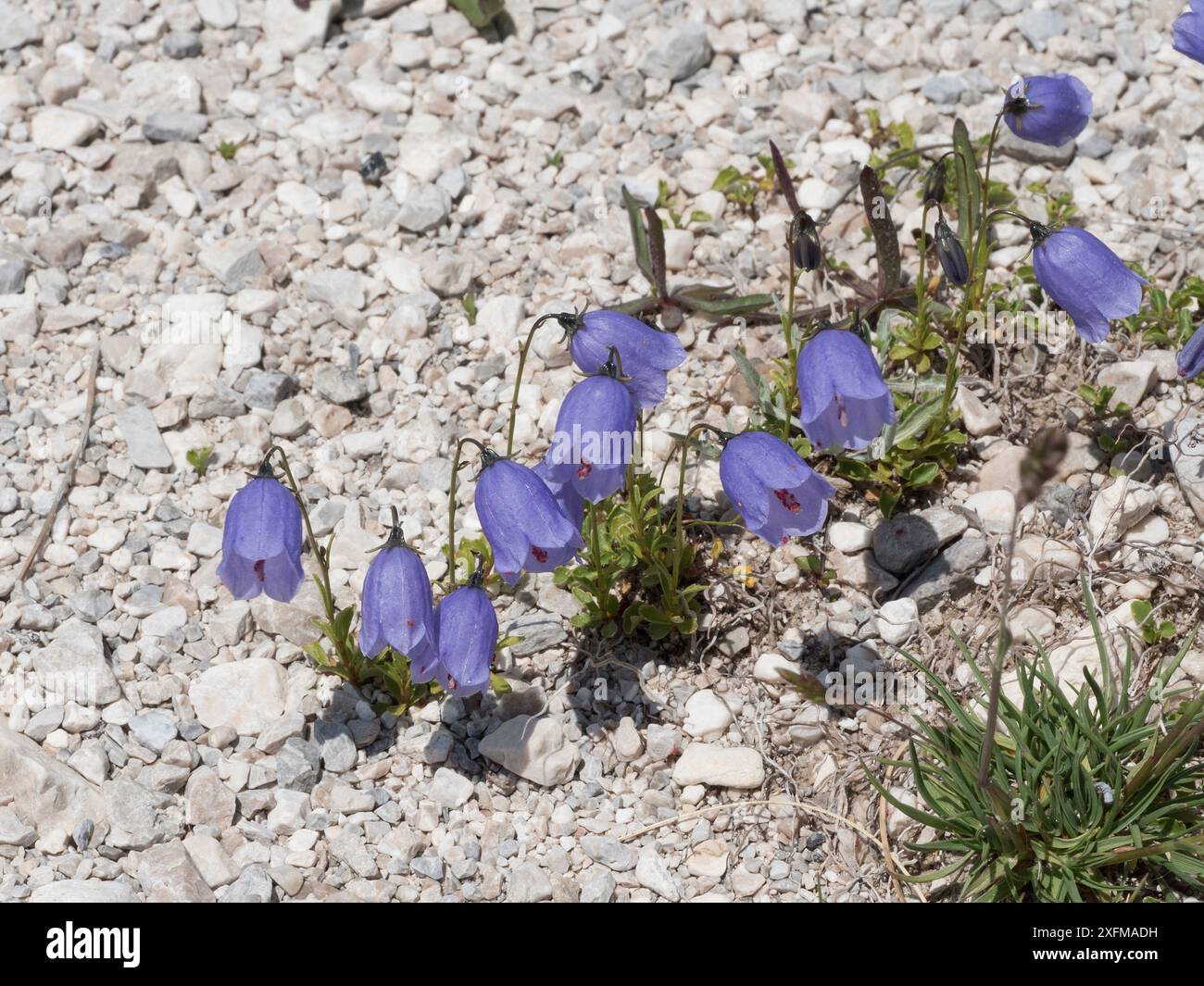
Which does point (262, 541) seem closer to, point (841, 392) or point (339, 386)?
point (339, 386)

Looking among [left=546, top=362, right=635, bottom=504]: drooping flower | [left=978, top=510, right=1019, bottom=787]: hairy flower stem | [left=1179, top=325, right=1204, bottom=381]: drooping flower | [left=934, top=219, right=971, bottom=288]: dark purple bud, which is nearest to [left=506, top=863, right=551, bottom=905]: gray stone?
[left=546, top=362, right=635, bottom=504]: drooping flower

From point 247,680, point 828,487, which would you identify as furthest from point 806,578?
point 247,680

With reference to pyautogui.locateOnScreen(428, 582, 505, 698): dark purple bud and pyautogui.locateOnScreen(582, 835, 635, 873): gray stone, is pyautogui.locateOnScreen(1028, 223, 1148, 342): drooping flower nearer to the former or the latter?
pyautogui.locateOnScreen(428, 582, 505, 698): dark purple bud

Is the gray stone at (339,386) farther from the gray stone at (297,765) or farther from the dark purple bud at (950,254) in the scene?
the dark purple bud at (950,254)

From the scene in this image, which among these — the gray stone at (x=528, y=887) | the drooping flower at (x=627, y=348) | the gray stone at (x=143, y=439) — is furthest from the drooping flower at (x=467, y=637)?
the gray stone at (x=143, y=439)

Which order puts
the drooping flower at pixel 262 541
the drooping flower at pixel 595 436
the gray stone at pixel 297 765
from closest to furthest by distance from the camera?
1. the drooping flower at pixel 595 436
2. the drooping flower at pixel 262 541
3. the gray stone at pixel 297 765

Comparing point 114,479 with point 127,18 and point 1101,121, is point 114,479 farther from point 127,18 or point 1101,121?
point 1101,121
